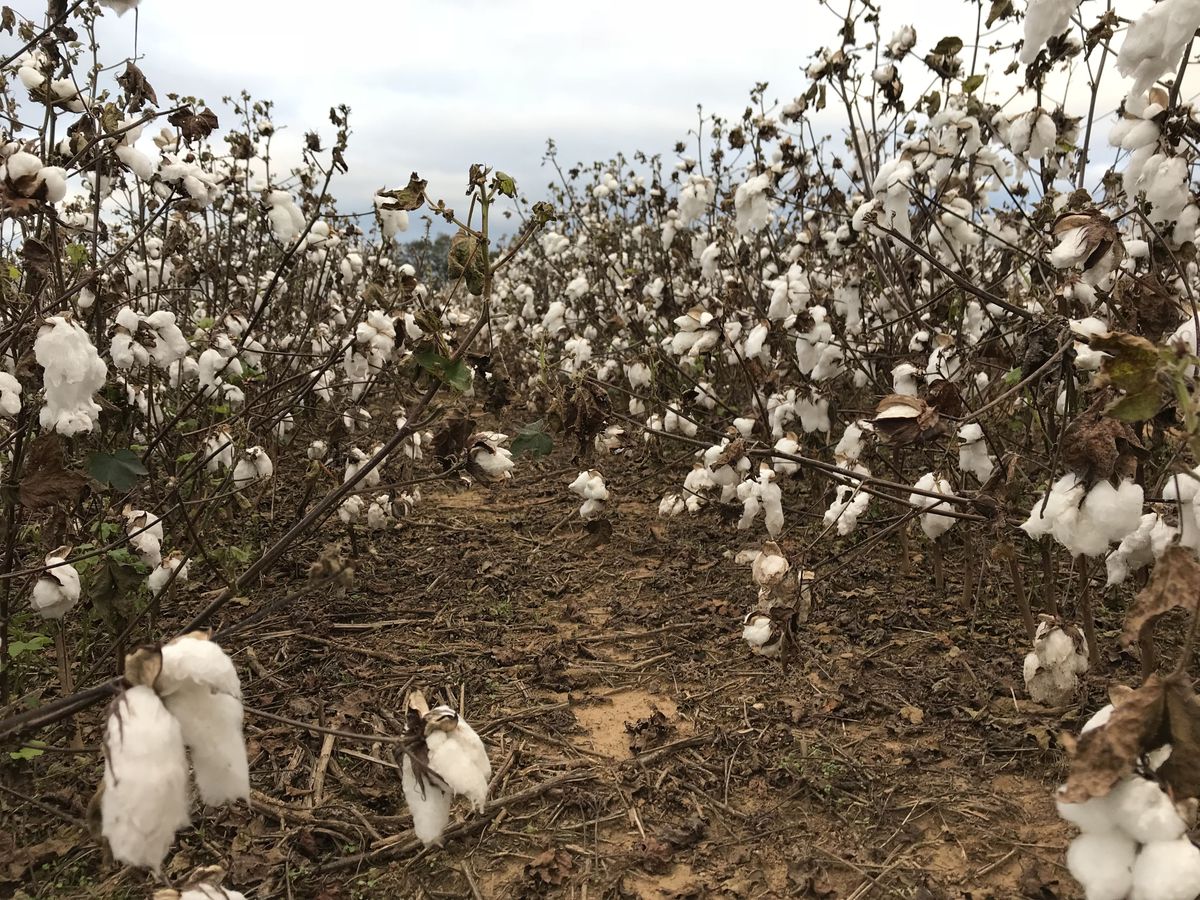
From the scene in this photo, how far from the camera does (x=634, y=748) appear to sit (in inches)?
92.0

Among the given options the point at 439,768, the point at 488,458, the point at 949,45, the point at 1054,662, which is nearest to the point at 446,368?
the point at 488,458

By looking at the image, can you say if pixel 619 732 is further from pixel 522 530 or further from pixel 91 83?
pixel 91 83

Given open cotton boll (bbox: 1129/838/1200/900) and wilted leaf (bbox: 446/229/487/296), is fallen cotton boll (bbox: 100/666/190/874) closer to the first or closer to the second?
open cotton boll (bbox: 1129/838/1200/900)

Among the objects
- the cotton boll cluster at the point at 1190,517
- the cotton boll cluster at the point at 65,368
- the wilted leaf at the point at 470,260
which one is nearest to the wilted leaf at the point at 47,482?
the cotton boll cluster at the point at 65,368

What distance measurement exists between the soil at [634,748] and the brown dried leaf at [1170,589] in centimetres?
96

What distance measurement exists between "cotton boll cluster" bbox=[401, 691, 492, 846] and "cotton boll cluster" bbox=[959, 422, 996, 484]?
176 cm

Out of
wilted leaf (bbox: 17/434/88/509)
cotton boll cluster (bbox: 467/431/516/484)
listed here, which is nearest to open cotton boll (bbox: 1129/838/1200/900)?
cotton boll cluster (bbox: 467/431/516/484)

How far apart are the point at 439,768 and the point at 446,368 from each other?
3.04 feet

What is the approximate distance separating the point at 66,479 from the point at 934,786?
2123 millimetres

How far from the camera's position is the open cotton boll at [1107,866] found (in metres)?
0.91

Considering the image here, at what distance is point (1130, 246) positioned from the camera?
8.64 ft

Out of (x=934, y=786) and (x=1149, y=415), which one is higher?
(x=1149, y=415)

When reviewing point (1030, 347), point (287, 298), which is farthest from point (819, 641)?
point (287, 298)

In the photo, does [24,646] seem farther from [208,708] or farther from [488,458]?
[208,708]
